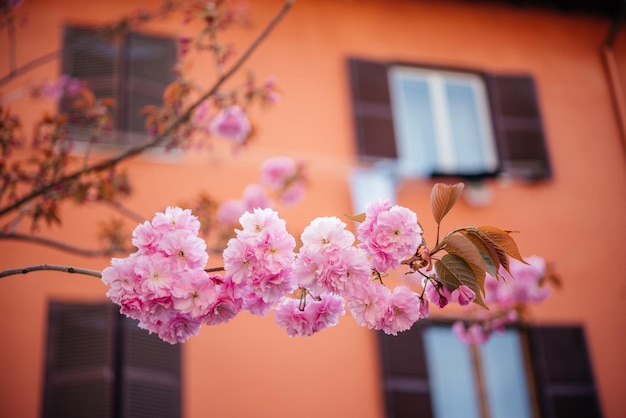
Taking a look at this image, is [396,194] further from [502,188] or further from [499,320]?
[499,320]

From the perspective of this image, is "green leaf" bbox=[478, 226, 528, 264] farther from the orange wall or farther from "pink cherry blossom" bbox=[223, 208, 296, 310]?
the orange wall

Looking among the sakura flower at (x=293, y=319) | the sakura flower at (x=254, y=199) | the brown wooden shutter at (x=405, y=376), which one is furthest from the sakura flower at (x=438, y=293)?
the brown wooden shutter at (x=405, y=376)

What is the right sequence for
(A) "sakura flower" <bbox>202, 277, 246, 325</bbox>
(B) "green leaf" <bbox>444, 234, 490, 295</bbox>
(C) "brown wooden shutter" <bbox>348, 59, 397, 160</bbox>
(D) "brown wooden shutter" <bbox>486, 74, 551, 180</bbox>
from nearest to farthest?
(B) "green leaf" <bbox>444, 234, 490, 295</bbox>, (A) "sakura flower" <bbox>202, 277, 246, 325</bbox>, (C) "brown wooden shutter" <bbox>348, 59, 397, 160</bbox>, (D) "brown wooden shutter" <bbox>486, 74, 551, 180</bbox>

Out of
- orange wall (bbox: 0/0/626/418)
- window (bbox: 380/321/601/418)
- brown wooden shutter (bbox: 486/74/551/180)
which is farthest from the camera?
brown wooden shutter (bbox: 486/74/551/180)

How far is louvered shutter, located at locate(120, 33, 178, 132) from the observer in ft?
25.7

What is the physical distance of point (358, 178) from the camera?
26.9 feet

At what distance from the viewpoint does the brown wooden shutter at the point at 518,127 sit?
348 inches

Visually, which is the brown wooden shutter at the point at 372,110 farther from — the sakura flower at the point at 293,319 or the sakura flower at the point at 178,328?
the sakura flower at the point at 178,328

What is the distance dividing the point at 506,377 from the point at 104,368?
3337mm

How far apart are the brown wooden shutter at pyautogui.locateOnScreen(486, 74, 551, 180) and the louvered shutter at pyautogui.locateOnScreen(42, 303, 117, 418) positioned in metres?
4.02

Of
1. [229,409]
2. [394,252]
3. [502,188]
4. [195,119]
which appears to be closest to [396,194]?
[502,188]

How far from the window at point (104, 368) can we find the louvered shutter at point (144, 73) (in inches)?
69.9

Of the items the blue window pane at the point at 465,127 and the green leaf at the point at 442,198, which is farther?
the blue window pane at the point at 465,127

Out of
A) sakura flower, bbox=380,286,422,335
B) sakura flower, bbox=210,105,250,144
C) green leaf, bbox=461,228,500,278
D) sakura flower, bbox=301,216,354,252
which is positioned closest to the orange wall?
sakura flower, bbox=210,105,250,144
